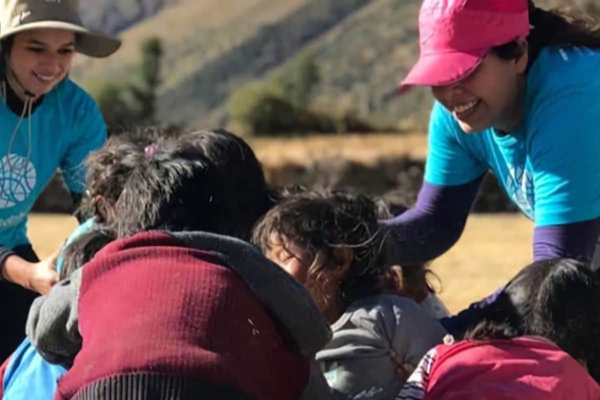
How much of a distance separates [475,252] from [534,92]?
7675mm

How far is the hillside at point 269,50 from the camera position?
3484cm

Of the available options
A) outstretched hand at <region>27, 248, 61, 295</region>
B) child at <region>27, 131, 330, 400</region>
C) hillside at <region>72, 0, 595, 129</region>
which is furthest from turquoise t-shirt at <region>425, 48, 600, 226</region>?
hillside at <region>72, 0, 595, 129</region>

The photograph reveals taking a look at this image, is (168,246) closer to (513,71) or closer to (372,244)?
(372,244)

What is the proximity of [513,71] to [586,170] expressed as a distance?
1.04 ft

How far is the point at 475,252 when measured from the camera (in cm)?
1041

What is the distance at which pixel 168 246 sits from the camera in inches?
78.7

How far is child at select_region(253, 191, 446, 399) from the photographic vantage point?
248 centimetres

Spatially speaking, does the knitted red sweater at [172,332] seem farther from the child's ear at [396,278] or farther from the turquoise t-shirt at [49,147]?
the turquoise t-shirt at [49,147]

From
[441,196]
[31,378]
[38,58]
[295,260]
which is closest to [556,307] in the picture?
[295,260]

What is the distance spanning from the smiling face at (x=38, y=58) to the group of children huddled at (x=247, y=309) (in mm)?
698

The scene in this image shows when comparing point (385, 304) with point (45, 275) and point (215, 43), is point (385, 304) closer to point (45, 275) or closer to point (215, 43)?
point (45, 275)

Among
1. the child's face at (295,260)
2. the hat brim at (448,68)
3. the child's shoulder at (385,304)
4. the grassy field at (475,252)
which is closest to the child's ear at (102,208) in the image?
the child's face at (295,260)

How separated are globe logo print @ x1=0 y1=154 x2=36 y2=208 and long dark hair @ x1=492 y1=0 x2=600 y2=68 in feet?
5.32

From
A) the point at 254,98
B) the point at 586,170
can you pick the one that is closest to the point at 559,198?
the point at 586,170
